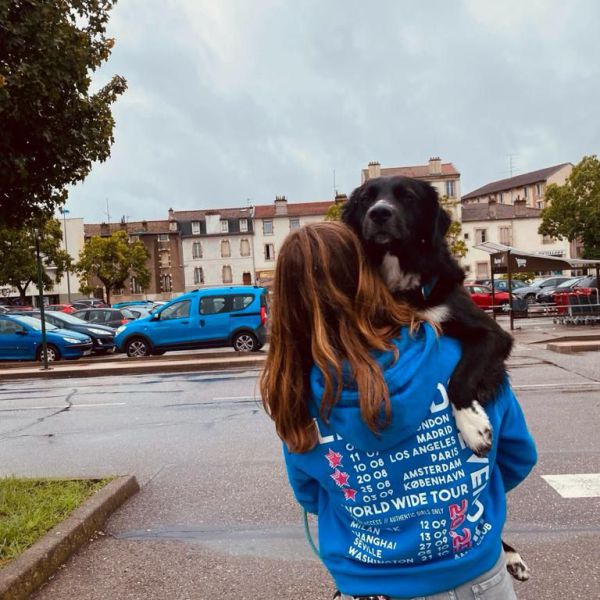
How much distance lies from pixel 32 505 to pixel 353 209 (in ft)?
11.0

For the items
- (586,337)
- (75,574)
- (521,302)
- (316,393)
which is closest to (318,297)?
(316,393)

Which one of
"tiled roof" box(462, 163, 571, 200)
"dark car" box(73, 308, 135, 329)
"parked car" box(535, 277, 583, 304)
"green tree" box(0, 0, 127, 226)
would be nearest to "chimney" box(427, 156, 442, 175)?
"tiled roof" box(462, 163, 571, 200)

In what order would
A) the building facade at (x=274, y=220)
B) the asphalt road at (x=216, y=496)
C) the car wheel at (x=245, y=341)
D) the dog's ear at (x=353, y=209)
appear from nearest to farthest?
the dog's ear at (x=353, y=209) → the asphalt road at (x=216, y=496) → the car wheel at (x=245, y=341) → the building facade at (x=274, y=220)

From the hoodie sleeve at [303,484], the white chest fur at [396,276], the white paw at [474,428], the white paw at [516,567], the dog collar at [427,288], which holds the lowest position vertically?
the white paw at [516,567]

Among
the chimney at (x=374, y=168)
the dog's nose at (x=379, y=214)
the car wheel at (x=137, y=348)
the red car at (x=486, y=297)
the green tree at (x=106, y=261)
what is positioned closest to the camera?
the dog's nose at (x=379, y=214)

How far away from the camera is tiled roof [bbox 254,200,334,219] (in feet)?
222

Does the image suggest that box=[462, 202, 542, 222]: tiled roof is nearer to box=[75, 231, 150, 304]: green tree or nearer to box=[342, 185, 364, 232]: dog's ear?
box=[75, 231, 150, 304]: green tree

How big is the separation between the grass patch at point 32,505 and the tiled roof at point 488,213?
200ft

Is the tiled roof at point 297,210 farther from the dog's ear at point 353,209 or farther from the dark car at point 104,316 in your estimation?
the dog's ear at point 353,209

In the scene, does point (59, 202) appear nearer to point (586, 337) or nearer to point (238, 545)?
point (238, 545)

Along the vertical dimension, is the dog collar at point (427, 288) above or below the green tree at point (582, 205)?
below

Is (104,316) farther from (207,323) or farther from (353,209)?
(353,209)

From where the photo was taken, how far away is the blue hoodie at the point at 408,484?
4.53ft

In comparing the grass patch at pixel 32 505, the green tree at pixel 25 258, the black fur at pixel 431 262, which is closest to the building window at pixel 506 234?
the green tree at pixel 25 258
